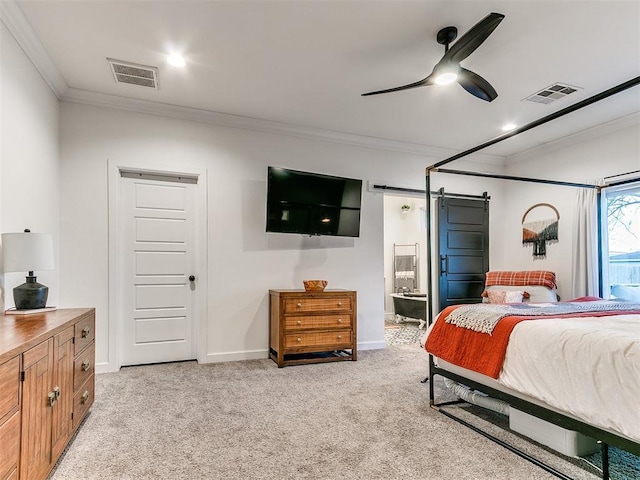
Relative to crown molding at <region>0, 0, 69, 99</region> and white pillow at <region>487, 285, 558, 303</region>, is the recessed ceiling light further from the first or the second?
white pillow at <region>487, 285, 558, 303</region>

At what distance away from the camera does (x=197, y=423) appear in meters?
2.59

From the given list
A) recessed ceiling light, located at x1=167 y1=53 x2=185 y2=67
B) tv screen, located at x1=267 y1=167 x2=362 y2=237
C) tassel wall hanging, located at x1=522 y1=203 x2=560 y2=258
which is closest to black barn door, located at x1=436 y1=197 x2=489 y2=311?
tassel wall hanging, located at x1=522 y1=203 x2=560 y2=258

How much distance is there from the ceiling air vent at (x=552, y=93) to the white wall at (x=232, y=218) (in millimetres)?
1745

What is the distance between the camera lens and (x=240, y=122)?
4.37 metres

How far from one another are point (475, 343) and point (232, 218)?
2.86 m

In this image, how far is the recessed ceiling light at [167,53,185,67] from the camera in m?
3.07

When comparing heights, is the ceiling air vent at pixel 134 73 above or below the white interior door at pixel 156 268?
above

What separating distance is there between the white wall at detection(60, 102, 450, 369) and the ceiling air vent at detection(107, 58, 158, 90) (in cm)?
55

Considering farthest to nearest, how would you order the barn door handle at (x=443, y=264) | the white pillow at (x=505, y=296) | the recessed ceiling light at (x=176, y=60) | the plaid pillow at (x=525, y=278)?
the barn door handle at (x=443, y=264), the plaid pillow at (x=525, y=278), the white pillow at (x=505, y=296), the recessed ceiling light at (x=176, y=60)

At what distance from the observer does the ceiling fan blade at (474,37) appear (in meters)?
2.08

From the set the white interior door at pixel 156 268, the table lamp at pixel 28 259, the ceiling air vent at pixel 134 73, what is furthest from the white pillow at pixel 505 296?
the table lamp at pixel 28 259

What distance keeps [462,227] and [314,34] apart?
3.72m

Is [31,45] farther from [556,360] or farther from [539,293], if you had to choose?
[539,293]

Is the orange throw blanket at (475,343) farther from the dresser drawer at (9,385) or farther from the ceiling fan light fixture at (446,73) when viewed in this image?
the dresser drawer at (9,385)
